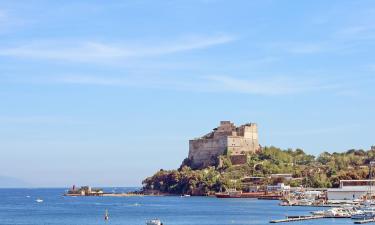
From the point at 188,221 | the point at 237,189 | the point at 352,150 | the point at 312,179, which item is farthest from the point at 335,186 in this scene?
the point at 188,221

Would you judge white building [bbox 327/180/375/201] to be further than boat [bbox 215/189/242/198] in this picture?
No

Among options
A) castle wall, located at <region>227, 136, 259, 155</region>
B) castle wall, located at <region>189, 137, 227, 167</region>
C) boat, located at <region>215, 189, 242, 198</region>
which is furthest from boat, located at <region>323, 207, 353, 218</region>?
castle wall, located at <region>189, 137, 227, 167</region>

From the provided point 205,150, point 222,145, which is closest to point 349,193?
point 222,145

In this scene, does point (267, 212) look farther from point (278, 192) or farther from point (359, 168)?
point (359, 168)

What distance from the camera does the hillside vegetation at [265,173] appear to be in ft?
460

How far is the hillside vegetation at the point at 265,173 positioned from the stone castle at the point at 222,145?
2.01m

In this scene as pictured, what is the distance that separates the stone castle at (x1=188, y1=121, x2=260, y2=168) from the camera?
158 metres

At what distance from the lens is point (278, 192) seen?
438ft

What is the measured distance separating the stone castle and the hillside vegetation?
2011 millimetres

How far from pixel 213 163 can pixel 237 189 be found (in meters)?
17.8

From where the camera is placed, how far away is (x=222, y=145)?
158750 millimetres

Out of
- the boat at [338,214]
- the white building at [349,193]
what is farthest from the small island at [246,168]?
the boat at [338,214]

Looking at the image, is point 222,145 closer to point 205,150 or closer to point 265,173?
point 205,150

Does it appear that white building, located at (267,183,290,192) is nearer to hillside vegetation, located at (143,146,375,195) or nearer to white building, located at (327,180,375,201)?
hillside vegetation, located at (143,146,375,195)
